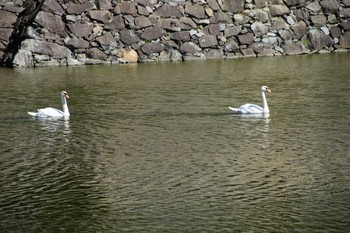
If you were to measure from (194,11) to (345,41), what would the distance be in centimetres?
709

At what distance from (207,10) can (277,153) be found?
22.2 meters

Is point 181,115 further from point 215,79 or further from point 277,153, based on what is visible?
point 215,79

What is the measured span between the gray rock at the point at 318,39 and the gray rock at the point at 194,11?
5033 mm

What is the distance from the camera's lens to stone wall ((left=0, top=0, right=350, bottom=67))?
3678 cm

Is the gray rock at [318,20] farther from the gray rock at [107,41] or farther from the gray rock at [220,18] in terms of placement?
the gray rock at [107,41]

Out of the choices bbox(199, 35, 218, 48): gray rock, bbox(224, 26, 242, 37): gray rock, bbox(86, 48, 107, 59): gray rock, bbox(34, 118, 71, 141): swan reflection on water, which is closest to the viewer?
bbox(34, 118, 71, 141): swan reflection on water

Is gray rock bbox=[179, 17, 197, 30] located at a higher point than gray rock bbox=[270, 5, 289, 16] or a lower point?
lower

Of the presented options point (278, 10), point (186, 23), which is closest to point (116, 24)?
point (186, 23)

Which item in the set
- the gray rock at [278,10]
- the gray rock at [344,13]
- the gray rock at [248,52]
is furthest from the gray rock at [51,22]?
the gray rock at [344,13]

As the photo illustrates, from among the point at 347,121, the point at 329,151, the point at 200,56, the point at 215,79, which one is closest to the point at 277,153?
the point at 329,151

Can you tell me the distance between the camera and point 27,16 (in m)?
37.7

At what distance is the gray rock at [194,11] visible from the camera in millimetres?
38906

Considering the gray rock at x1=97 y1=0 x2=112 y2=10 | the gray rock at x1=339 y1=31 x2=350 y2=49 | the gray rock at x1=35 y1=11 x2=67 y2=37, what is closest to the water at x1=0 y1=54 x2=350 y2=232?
the gray rock at x1=35 y1=11 x2=67 y2=37

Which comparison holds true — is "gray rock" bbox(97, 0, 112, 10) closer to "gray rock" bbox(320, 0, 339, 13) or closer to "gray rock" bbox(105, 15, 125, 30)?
"gray rock" bbox(105, 15, 125, 30)
